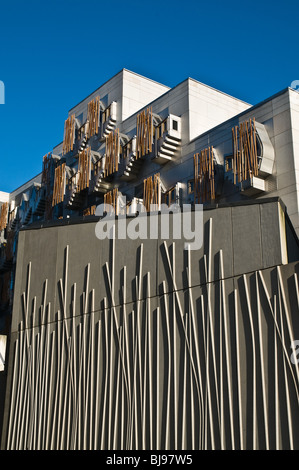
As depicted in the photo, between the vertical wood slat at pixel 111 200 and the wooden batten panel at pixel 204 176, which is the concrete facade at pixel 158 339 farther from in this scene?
the vertical wood slat at pixel 111 200

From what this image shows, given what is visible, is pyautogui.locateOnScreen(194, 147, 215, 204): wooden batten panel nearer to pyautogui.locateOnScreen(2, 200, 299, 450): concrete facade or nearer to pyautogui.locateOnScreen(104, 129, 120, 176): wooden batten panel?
pyautogui.locateOnScreen(104, 129, 120, 176): wooden batten panel

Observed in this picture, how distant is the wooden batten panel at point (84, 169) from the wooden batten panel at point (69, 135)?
10.6 feet

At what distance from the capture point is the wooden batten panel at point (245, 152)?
2235 centimetres

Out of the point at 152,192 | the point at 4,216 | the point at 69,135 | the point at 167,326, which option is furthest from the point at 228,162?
the point at 4,216

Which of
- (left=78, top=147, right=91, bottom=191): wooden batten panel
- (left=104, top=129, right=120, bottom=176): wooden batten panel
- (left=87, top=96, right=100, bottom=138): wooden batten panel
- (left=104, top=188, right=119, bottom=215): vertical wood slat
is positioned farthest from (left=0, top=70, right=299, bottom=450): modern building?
(left=87, top=96, right=100, bottom=138): wooden batten panel

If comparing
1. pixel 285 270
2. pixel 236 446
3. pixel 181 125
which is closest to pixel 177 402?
pixel 236 446

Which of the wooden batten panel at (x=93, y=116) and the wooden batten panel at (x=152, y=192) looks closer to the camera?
the wooden batten panel at (x=152, y=192)

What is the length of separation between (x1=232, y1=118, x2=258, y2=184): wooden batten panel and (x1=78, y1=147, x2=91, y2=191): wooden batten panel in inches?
457

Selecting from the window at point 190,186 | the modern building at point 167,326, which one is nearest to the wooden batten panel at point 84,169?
the window at point 190,186

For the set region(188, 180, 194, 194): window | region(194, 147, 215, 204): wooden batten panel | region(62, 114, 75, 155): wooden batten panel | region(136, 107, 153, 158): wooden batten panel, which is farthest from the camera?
region(62, 114, 75, 155): wooden batten panel

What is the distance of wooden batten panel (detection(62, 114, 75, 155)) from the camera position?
3650cm

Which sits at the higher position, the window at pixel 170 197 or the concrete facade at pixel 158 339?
the window at pixel 170 197

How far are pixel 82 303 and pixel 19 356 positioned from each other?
2.86 m

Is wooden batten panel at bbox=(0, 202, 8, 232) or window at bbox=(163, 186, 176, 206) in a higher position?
wooden batten panel at bbox=(0, 202, 8, 232)
